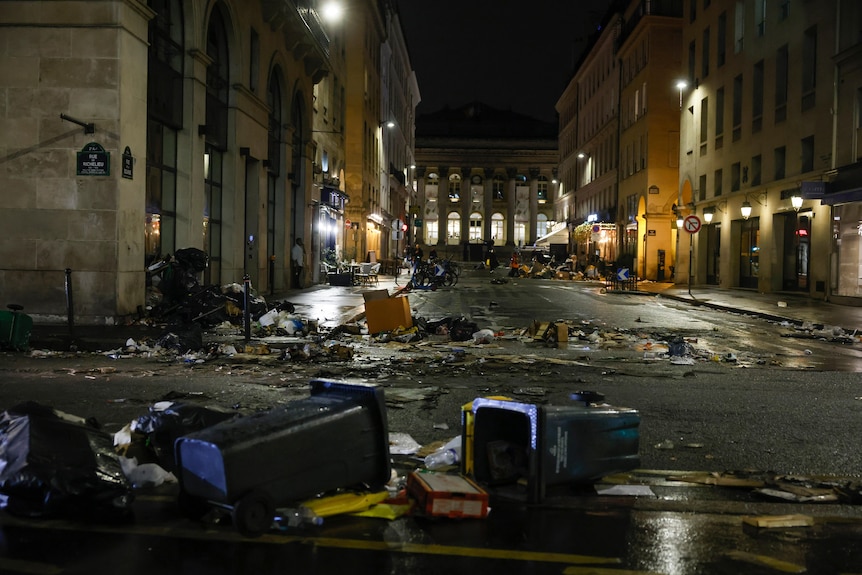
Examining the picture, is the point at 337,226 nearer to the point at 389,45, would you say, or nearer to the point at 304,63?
the point at 304,63

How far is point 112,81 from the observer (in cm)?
1405

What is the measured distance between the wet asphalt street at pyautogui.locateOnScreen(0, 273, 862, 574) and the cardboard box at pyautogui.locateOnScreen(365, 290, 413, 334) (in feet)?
4.14

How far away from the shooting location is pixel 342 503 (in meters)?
4.51

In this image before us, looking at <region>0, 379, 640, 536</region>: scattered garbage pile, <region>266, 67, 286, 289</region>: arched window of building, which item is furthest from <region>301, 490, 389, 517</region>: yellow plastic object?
<region>266, 67, 286, 289</region>: arched window of building

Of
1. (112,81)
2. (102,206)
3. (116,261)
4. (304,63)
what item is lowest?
(116,261)

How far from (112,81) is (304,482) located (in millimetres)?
12021

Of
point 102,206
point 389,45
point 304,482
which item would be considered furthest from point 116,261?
point 389,45

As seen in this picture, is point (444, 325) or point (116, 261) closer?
point (116, 261)

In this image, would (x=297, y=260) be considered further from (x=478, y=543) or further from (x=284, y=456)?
(x=478, y=543)

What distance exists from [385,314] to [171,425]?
969 cm

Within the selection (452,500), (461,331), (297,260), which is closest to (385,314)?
(461,331)

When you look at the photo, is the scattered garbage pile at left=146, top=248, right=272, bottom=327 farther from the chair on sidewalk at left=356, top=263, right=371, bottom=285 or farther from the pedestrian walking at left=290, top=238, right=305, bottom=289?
the chair on sidewalk at left=356, top=263, right=371, bottom=285

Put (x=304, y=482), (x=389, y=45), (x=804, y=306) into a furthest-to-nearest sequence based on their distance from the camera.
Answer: (x=389, y=45), (x=804, y=306), (x=304, y=482)

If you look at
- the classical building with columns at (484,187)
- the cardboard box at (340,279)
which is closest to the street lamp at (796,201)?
the cardboard box at (340,279)
